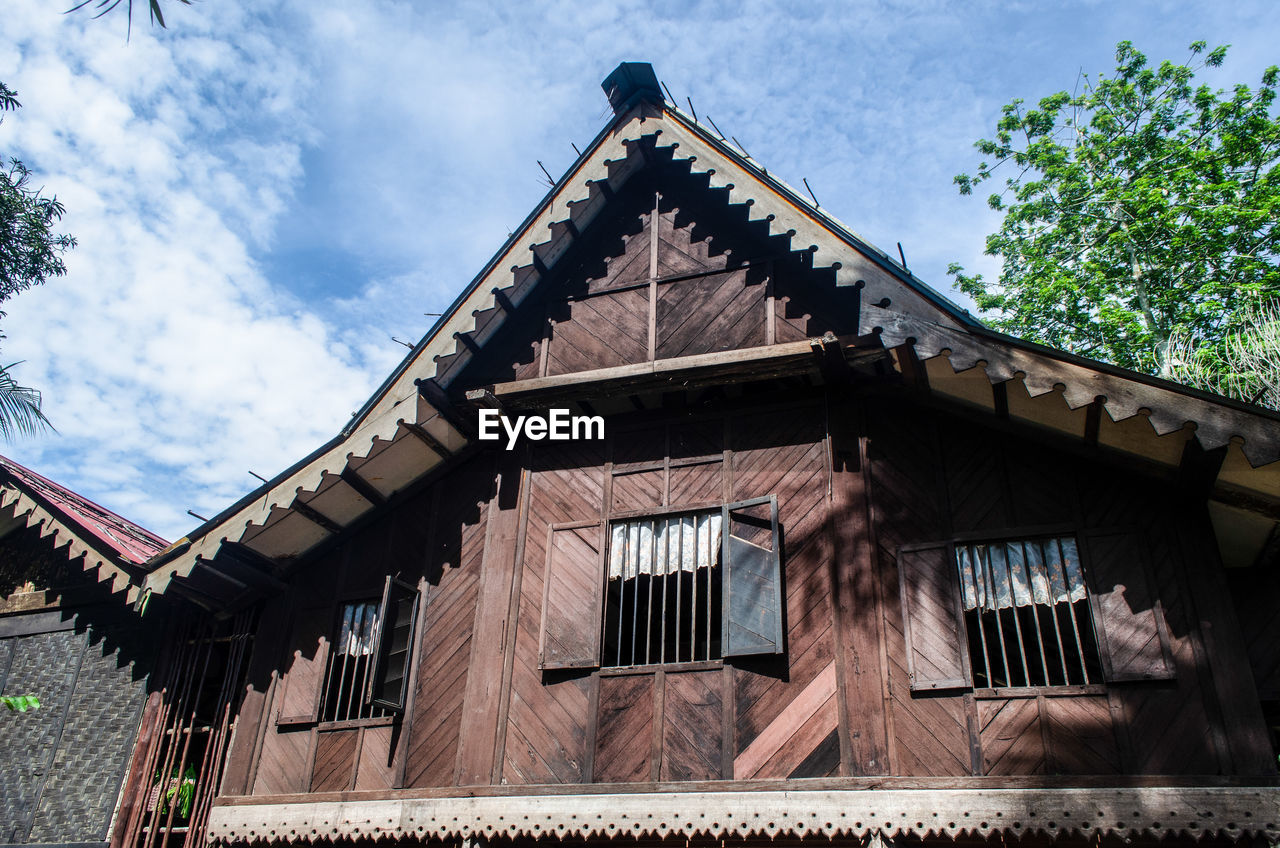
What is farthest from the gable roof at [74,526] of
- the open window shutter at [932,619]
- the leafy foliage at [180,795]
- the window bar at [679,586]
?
the open window shutter at [932,619]

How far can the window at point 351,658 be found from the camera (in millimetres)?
8922

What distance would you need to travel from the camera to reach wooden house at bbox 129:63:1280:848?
704 centimetres

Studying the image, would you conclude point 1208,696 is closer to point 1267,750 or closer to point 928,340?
point 1267,750

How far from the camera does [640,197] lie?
10.7m

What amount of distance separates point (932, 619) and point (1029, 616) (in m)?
0.75

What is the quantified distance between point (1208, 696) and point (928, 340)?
10.8 ft

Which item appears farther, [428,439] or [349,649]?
[428,439]

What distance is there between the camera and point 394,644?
9.38m

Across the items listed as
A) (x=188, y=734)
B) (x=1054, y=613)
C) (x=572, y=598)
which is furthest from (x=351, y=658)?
(x=1054, y=613)

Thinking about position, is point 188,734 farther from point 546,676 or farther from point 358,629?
point 546,676

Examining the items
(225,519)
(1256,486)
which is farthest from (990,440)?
(225,519)

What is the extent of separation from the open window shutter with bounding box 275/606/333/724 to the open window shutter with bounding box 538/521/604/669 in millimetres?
2461

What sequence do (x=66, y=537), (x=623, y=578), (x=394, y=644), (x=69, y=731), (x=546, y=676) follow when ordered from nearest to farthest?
(x=546, y=676)
(x=623, y=578)
(x=394, y=644)
(x=66, y=537)
(x=69, y=731)

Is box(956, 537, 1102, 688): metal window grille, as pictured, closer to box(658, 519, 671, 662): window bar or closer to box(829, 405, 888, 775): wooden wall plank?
box(829, 405, 888, 775): wooden wall plank
